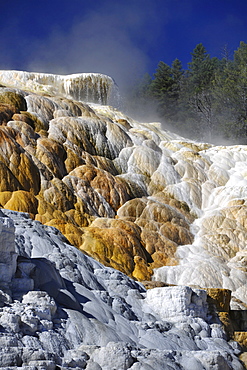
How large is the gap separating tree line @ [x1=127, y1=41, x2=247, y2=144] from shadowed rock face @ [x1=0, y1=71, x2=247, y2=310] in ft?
50.0

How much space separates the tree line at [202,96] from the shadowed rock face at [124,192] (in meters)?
15.2

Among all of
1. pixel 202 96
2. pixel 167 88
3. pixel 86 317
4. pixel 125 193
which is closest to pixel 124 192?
pixel 125 193

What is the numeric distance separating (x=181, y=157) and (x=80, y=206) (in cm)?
983

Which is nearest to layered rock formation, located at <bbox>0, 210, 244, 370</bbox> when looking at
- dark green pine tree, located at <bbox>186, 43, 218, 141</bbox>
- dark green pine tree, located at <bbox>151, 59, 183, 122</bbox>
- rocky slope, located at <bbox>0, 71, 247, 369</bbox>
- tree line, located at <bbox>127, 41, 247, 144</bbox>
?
rocky slope, located at <bbox>0, 71, 247, 369</bbox>

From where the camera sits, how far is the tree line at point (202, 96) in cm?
4309

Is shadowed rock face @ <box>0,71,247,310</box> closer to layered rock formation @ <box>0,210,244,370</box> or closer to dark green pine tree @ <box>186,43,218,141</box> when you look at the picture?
layered rock formation @ <box>0,210,244,370</box>

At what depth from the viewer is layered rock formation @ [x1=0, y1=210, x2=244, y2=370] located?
25.1 ft

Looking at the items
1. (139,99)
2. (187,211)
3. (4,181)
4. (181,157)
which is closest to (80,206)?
(4,181)

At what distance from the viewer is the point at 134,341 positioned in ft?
31.9

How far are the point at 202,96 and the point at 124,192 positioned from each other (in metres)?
28.8

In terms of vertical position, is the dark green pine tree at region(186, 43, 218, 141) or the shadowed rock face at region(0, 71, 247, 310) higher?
the dark green pine tree at region(186, 43, 218, 141)

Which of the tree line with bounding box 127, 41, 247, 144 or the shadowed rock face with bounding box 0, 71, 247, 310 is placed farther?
the tree line with bounding box 127, 41, 247, 144

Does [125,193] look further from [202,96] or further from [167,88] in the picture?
[167,88]

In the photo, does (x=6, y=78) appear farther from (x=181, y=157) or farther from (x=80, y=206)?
(x=80, y=206)
